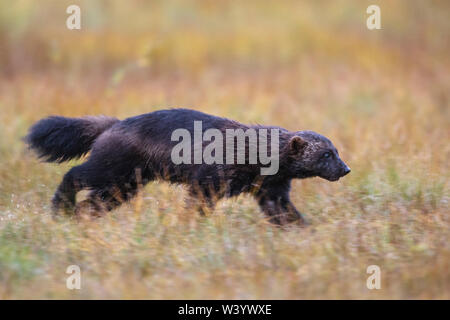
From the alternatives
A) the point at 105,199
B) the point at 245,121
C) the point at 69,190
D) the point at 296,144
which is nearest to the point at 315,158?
the point at 296,144

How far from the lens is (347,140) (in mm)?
9297

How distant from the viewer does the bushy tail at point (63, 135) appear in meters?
6.54

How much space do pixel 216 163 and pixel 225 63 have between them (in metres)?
7.69

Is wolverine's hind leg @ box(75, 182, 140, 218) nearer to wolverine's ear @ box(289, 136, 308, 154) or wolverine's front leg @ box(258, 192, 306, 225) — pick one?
wolverine's front leg @ box(258, 192, 306, 225)

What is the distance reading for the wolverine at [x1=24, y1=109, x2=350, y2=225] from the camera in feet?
20.5

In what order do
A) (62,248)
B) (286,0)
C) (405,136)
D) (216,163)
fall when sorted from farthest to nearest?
(286,0), (405,136), (216,163), (62,248)

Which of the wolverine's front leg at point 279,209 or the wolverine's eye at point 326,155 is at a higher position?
the wolverine's eye at point 326,155

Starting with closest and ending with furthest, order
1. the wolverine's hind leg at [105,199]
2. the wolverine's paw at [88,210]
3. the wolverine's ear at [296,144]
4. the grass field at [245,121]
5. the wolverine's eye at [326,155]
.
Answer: the grass field at [245,121] → the wolverine's paw at [88,210] → the wolverine's hind leg at [105,199] → the wolverine's ear at [296,144] → the wolverine's eye at [326,155]

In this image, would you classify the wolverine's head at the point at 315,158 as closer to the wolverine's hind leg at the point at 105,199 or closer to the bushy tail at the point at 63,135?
the wolverine's hind leg at the point at 105,199

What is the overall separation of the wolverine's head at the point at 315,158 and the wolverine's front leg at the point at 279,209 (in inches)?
12.2

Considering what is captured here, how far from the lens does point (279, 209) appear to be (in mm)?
6281

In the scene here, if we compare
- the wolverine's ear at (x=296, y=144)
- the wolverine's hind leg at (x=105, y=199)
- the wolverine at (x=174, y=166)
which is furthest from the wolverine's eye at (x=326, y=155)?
the wolverine's hind leg at (x=105, y=199)
